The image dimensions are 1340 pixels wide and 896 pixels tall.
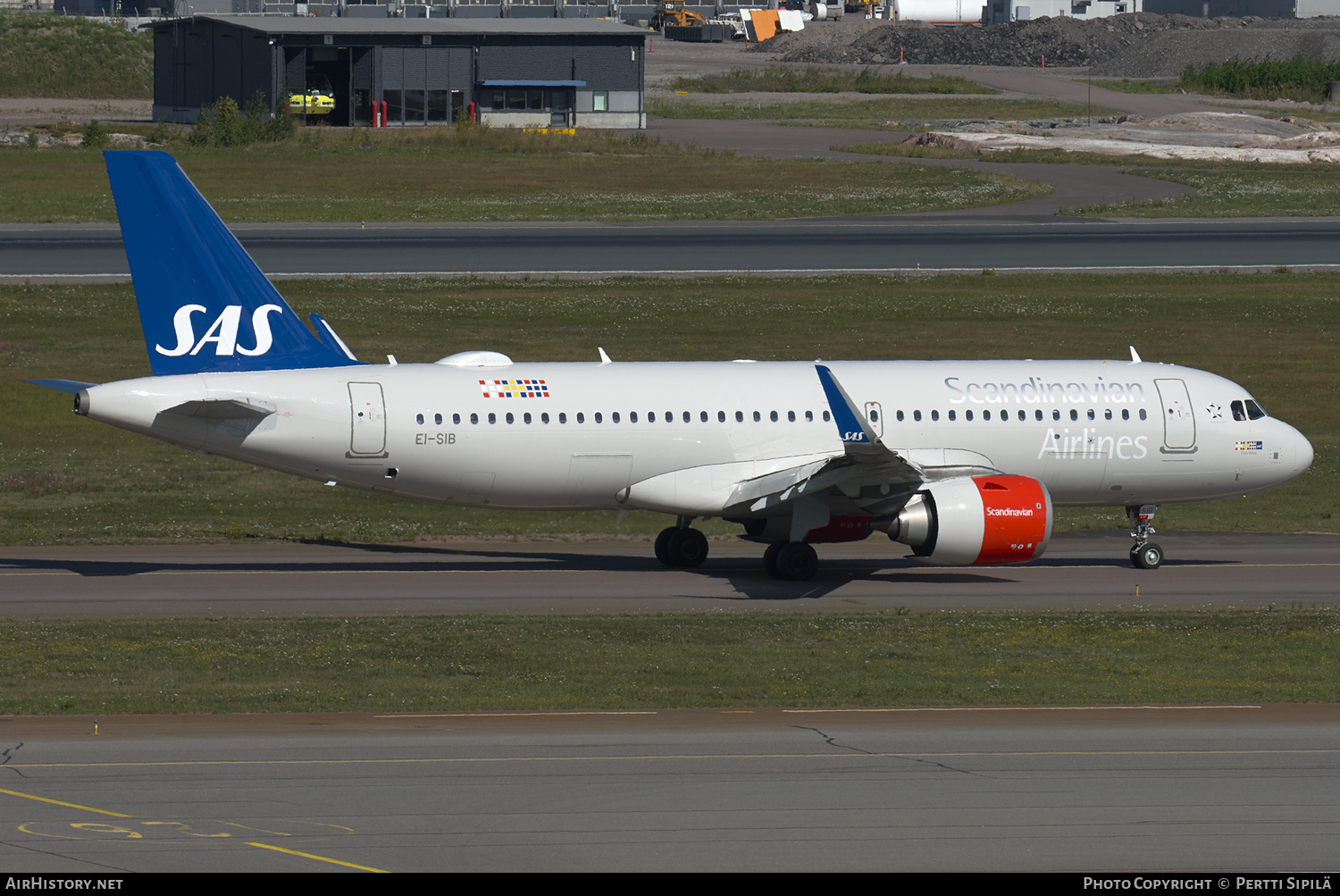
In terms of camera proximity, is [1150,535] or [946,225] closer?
[1150,535]

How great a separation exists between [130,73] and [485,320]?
121674 millimetres

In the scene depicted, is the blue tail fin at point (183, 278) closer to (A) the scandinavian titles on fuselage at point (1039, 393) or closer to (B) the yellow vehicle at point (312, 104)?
(A) the scandinavian titles on fuselage at point (1039, 393)

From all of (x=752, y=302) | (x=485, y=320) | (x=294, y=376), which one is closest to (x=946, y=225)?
(x=752, y=302)

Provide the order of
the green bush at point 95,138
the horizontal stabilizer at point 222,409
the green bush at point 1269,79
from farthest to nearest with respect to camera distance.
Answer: the green bush at point 1269,79 → the green bush at point 95,138 → the horizontal stabilizer at point 222,409

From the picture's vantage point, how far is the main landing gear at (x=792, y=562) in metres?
33.8

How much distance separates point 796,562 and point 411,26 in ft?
355

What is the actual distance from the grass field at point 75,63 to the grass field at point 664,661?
149460mm

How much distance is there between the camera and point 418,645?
88.8 ft

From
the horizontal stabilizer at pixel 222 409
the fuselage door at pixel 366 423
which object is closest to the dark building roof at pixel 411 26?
the fuselage door at pixel 366 423

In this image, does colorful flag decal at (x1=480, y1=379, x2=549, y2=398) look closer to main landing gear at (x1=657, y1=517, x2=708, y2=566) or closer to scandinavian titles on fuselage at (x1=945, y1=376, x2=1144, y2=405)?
main landing gear at (x1=657, y1=517, x2=708, y2=566)

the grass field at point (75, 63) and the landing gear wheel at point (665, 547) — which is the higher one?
the grass field at point (75, 63)

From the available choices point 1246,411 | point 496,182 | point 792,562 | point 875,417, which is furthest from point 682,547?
point 496,182

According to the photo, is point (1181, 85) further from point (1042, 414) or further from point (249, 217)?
point (1042, 414)

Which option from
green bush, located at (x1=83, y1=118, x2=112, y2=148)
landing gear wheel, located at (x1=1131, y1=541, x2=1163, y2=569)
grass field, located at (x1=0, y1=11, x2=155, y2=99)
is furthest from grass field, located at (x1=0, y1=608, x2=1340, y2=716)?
grass field, located at (x1=0, y1=11, x2=155, y2=99)
